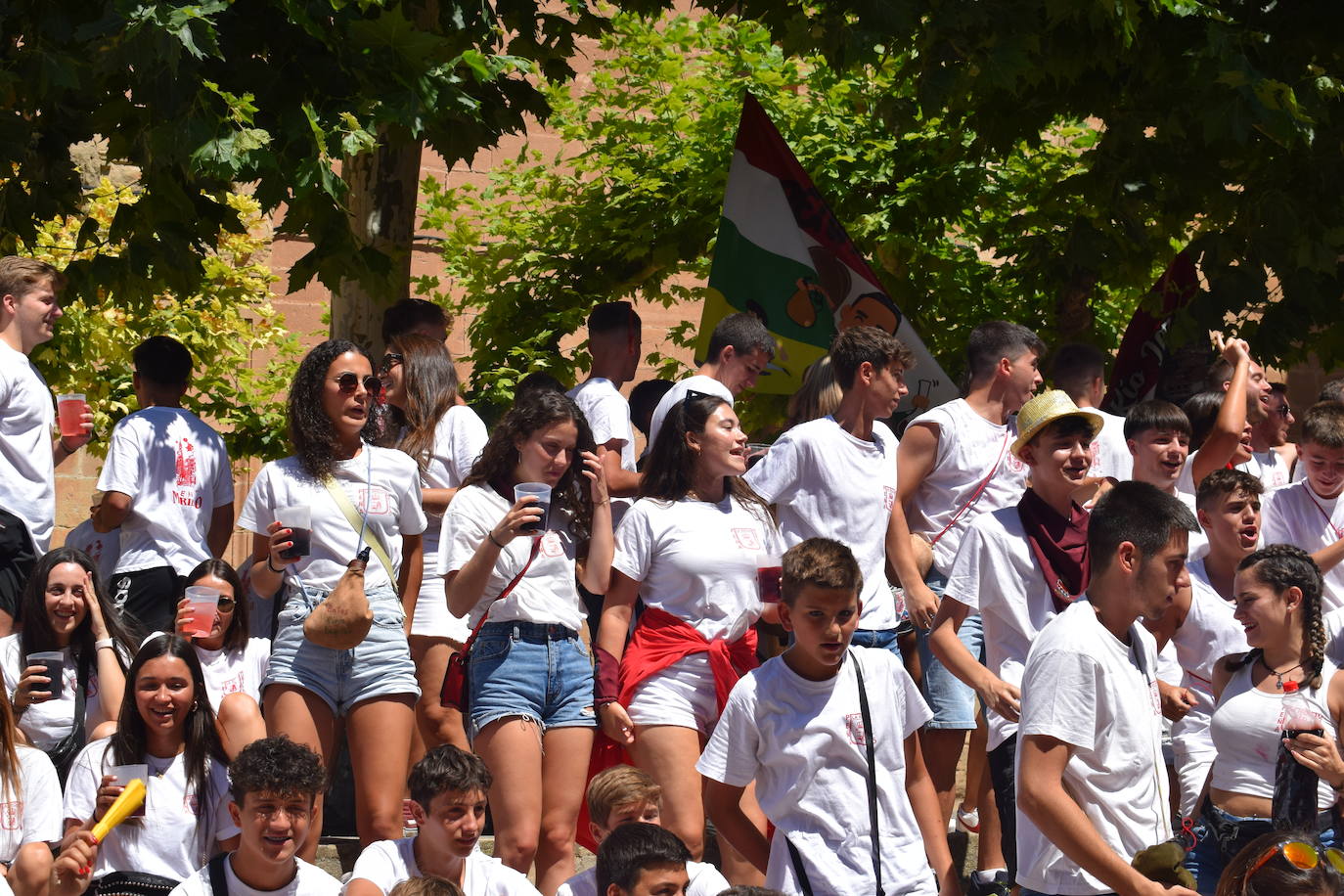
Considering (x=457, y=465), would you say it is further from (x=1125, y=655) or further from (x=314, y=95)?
(x=1125, y=655)

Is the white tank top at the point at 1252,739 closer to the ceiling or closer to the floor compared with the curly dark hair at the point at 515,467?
closer to the floor

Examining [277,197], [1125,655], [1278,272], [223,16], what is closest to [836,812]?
[1125,655]

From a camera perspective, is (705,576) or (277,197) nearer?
(705,576)

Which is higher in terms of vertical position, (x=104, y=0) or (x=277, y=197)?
(x=104, y=0)

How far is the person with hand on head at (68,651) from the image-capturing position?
6414mm

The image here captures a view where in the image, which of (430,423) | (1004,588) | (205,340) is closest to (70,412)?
(430,423)

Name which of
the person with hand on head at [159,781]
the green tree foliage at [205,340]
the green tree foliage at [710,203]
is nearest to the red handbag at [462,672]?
the person with hand on head at [159,781]

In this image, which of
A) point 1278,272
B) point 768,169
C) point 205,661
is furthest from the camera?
point 768,169

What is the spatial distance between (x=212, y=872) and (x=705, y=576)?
1860 mm

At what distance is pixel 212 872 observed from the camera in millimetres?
5484

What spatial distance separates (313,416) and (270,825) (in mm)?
1632

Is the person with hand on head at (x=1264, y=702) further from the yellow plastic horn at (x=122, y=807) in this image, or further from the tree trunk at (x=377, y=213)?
the tree trunk at (x=377, y=213)

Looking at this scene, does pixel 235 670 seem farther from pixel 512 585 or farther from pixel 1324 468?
pixel 1324 468

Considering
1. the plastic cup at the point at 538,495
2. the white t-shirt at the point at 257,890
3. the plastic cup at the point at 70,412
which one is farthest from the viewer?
the plastic cup at the point at 70,412
